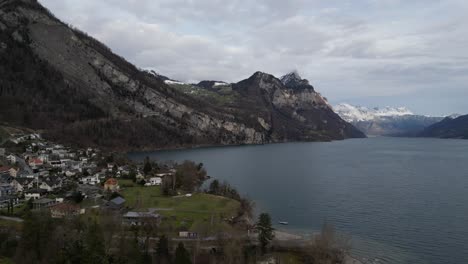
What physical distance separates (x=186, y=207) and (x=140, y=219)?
28.9ft

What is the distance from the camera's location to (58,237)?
2984 centimetres

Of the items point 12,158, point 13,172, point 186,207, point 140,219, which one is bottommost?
point 186,207

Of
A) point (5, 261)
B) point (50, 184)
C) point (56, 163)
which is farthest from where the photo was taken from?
point (56, 163)

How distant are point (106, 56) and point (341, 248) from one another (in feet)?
588

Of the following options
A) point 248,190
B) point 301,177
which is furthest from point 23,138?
point 301,177

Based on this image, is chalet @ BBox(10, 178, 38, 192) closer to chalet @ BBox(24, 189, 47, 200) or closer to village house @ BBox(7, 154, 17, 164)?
chalet @ BBox(24, 189, 47, 200)

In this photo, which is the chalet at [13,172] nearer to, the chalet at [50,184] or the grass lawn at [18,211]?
the chalet at [50,184]

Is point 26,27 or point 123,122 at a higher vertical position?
point 26,27

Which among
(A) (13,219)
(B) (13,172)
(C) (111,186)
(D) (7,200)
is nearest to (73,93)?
(B) (13,172)

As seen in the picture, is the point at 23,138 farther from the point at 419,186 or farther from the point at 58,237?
the point at 419,186

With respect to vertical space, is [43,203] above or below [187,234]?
above

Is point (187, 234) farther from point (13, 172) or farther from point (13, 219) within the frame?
point (13, 172)

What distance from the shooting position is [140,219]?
4056 centimetres

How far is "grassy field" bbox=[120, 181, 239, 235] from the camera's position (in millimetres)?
41541
